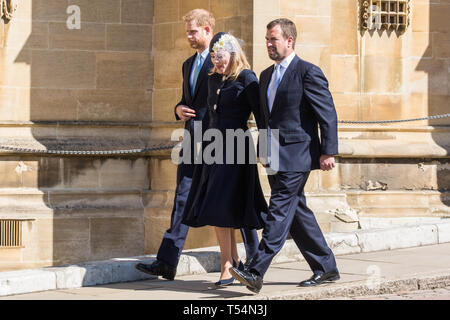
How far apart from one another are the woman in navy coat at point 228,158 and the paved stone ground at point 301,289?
35 cm

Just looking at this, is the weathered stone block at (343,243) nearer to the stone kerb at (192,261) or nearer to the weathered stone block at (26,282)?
the stone kerb at (192,261)

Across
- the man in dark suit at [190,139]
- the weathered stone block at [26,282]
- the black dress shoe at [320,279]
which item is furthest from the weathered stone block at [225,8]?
the weathered stone block at [26,282]

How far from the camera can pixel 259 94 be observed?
20.1 ft

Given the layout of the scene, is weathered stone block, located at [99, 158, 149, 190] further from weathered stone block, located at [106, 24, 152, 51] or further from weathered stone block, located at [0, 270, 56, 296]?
weathered stone block, located at [0, 270, 56, 296]

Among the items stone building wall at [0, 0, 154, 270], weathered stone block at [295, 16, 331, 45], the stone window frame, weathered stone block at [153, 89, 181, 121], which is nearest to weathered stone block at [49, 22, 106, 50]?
stone building wall at [0, 0, 154, 270]

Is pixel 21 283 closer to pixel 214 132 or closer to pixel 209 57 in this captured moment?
pixel 214 132

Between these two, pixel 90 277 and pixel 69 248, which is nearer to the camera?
pixel 90 277

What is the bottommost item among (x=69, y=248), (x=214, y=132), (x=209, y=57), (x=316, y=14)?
(x=69, y=248)

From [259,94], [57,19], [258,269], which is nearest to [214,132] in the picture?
[259,94]

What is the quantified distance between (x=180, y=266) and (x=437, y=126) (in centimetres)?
459

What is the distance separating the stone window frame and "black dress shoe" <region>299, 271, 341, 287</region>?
469cm

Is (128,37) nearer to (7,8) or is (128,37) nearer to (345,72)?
(7,8)

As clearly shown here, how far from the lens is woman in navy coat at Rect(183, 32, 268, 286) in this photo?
19.8ft

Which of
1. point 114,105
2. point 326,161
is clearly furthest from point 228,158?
point 114,105
